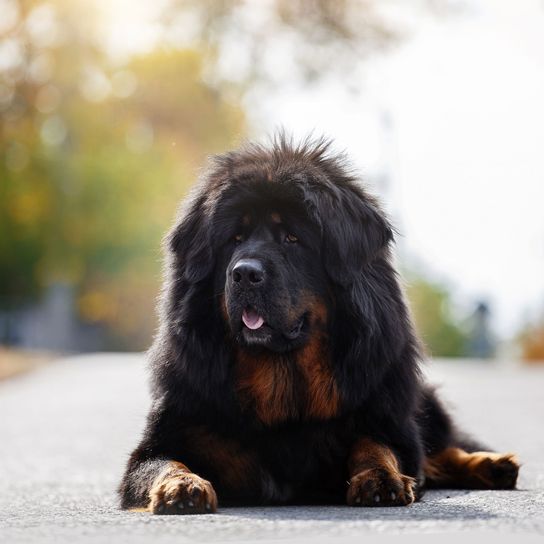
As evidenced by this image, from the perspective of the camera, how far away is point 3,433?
433 inches

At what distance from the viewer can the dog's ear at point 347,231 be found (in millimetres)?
5168

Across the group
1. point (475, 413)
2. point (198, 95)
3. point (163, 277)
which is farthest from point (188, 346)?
point (198, 95)

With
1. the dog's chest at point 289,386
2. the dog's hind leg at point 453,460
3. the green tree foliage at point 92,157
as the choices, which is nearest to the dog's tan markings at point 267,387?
the dog's chest at point 289,386

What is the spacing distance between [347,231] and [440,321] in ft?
118

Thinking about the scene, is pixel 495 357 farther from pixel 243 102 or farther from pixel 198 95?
pixel 198 95

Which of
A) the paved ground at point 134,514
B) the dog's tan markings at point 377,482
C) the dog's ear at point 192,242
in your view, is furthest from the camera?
the dog's ear at point 192,242

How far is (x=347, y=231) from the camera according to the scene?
5246 mm

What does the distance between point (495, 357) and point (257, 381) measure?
1136 inches

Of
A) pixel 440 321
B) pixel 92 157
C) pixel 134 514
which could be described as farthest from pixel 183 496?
pixel 92 157

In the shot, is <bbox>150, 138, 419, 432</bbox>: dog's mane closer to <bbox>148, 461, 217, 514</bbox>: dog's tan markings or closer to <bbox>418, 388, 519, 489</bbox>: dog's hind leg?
<bbox>148, 461, 217, 514</bbox>: dog's tan markings

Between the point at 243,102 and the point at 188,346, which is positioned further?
the point at 243,102

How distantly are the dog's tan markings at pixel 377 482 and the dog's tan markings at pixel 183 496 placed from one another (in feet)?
2.06

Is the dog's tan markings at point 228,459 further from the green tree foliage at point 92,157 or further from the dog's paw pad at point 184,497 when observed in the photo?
the green tree foliage at point 92,157

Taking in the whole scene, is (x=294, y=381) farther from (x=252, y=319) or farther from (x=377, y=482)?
(x=377, y=482)
